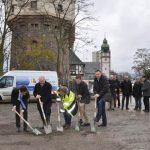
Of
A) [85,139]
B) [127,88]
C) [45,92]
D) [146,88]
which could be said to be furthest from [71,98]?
[127,88]

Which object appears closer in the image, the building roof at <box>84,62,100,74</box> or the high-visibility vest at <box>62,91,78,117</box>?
the high-visibility vest at <box>62,91,78,117</box>

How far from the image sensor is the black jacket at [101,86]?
Result: 53.9 ft

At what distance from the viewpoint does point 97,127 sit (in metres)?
16.8

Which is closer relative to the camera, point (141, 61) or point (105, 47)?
point (141, 61)

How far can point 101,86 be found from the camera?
16609mm

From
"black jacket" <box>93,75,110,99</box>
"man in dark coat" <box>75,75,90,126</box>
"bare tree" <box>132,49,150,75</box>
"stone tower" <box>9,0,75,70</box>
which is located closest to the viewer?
"black jacket" <box>93,75,110,99</box>

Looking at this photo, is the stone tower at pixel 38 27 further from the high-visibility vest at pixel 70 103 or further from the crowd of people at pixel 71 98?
the high-visibility vest at pixel 70 103

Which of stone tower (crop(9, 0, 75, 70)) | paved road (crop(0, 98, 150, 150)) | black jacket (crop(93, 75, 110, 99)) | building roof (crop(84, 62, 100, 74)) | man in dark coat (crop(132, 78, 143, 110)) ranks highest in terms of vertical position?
stone tower (crop(9, 0, 75, 70))

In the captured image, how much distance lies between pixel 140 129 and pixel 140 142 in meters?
3.22

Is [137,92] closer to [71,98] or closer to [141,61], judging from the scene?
[71,98]

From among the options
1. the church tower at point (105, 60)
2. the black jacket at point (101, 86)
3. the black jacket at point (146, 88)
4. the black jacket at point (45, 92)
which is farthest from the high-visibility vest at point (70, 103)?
the church tower at point (105, 60)

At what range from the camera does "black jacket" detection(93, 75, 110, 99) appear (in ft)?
53.9

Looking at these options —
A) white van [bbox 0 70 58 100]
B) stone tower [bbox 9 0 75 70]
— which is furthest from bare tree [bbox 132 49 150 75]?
white van [bbox 0 70 58 100]

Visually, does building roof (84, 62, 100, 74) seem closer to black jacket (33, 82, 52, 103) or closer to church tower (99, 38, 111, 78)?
church tower (99, 38, 111, 78)
